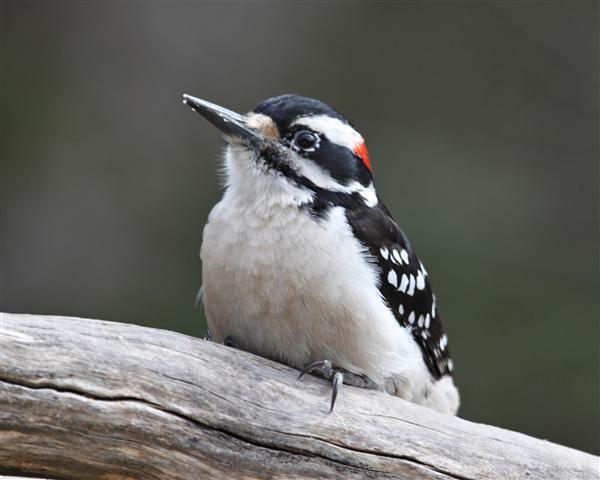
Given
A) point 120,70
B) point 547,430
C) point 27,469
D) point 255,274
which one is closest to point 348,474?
point 255,274

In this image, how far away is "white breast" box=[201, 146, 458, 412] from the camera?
2.70 meters

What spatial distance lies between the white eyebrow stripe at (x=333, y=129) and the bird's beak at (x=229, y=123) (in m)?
0.14

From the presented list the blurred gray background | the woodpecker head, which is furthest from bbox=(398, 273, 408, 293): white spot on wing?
the blurred gray background

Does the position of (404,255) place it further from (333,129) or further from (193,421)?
(193,421)

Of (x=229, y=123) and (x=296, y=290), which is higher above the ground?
(x=229, y=123)

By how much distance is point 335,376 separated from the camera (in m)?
2.72

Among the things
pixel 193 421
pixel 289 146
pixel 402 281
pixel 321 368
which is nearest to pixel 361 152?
pixel 289 146

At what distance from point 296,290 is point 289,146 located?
0.49m

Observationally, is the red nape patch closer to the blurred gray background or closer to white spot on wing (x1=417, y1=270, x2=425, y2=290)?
white spot on wing (x1=417, y1=270, x2=425, y2=290)

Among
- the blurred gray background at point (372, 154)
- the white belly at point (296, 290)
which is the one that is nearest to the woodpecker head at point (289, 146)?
the white belly at point (296, 290)

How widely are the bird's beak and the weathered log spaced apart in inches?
27.1

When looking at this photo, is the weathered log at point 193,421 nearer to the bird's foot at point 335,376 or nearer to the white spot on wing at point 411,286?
the bird's foot at point 335,376

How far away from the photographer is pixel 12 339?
2.23 m

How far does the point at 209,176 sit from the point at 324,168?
338 cm
